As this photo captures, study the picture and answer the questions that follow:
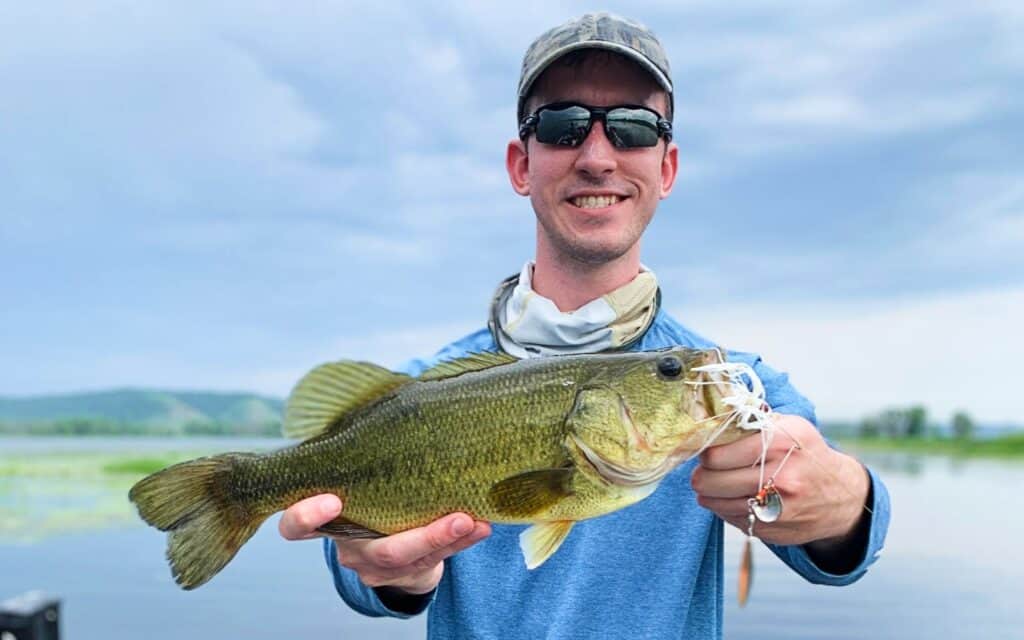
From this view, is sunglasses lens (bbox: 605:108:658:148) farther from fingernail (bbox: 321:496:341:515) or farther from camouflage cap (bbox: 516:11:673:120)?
fingernail (bbox: 321:496:341:515)

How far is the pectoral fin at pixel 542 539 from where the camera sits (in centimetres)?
274

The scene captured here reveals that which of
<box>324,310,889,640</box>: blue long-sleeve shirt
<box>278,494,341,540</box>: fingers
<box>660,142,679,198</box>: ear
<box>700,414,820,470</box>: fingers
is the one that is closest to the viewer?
<box>700,414,820,470</box>: fingers

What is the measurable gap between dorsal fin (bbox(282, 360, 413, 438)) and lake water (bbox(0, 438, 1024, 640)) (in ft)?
36.5

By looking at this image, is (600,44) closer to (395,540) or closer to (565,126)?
(565,126)

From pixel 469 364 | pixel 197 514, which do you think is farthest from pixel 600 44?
pixel 197 514

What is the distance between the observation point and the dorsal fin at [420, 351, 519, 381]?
2.96 m

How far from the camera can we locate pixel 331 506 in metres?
2.73

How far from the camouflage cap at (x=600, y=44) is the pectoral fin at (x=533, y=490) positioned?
5.94ft

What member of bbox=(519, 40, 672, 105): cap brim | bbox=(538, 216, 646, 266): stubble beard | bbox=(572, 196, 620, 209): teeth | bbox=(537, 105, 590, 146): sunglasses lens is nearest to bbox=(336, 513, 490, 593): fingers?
bbox=(538, 216, 646, 266): stubble beard

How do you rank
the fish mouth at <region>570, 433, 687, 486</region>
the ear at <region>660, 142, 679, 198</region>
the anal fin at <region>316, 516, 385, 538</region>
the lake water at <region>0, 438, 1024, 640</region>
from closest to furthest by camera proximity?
1. the fish mouth at <region>570, 433, 687, 486</region>
2. the anal fin at <region>316, 516, 385, 538</region>
3. the ear at <region>660, 142, 679, 198</region>
4. the lake water at <region>0, 438, 1024, 640</region>

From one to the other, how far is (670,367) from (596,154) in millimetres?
1204

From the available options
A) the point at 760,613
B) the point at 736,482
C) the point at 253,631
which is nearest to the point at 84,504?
the point at 253,631

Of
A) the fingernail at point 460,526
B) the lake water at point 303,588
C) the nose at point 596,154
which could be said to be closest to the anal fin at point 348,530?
the fingernail at point 460,526

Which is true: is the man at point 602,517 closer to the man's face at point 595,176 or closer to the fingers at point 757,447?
the man's face at point 595,176
